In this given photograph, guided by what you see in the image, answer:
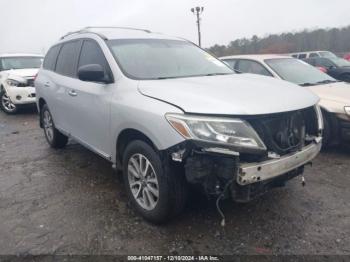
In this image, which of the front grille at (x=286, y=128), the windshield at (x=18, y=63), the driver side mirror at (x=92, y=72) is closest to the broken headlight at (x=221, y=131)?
the front grille at (x=286, y=128)

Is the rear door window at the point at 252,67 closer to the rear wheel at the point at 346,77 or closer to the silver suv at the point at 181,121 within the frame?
the silver suv at the point at 181,121

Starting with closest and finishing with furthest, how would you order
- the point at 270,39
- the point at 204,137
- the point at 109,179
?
the point at 204,137 < the point at 109,179 < the point at 270,39

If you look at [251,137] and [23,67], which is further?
[23,67]

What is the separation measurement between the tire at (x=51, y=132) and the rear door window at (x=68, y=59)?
873 mm

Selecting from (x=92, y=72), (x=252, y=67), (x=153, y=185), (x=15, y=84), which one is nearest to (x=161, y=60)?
(x=92, y=72)

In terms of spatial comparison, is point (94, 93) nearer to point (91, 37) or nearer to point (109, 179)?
point (91, 37)

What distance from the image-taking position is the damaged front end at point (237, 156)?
8.26 feet

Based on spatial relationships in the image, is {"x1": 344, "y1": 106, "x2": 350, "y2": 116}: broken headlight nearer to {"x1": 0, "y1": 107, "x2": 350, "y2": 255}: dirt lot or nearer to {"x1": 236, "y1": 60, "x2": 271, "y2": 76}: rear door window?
{"x1": 0, "y1": 107, "x2": 350, "y2": 255}: dirt lot

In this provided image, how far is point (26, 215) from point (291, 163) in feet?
8.87

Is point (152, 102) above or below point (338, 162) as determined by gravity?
above

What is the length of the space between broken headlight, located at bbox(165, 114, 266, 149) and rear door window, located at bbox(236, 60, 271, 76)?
3.50 metres

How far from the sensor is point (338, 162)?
465 centimetres

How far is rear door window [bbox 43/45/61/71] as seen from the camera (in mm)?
5293

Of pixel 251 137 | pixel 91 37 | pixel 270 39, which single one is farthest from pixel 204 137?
pixel 270 39
